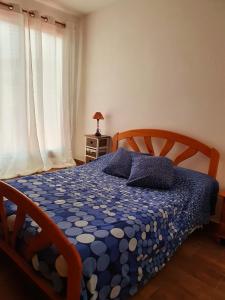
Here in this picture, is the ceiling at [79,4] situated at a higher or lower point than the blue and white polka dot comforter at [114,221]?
higher

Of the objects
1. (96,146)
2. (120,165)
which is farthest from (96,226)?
(96,146)

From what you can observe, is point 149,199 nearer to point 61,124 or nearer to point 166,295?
point 166,295

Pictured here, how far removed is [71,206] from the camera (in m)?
1.74

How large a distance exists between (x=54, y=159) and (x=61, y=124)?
2.00 ft

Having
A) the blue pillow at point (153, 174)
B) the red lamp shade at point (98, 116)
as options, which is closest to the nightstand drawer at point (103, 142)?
the red lamp shade at point (98, 116)

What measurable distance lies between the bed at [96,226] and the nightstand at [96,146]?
3.38 ft

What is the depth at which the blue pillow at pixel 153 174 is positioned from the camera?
2307mm

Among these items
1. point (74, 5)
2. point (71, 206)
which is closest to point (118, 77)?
point (74, 5)

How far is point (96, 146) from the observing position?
11.7 feet

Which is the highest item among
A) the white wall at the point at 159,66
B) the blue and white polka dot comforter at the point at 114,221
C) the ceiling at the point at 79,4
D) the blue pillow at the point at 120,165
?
the ceiling at the point at 79,4

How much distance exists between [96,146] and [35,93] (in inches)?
48.9

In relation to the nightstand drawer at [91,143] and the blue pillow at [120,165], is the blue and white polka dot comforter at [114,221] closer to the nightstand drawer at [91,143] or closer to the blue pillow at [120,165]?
the blue pillow at [120,165]

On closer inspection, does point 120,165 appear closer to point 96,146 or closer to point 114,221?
point 96,146

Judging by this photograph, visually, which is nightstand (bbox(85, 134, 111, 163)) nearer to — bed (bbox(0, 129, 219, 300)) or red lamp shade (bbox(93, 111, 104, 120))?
red lamp shade (bbox(93, 111, 104, 120))
